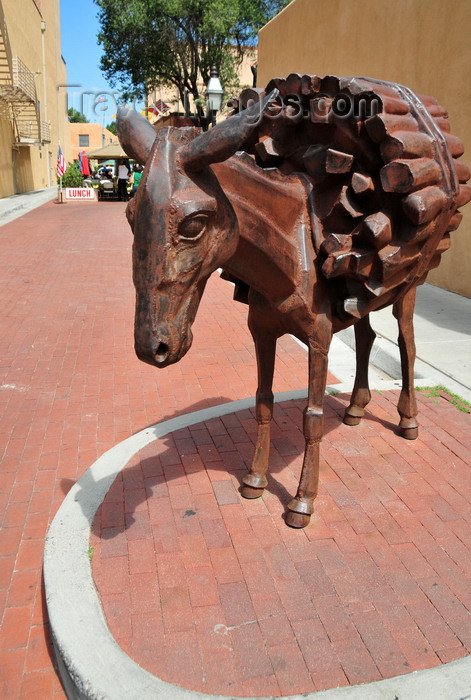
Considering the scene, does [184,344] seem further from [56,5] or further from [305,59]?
[56,5]

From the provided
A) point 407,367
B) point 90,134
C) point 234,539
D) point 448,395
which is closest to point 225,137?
point 234,539

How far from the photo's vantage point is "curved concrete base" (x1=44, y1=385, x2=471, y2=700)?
203 centimetres

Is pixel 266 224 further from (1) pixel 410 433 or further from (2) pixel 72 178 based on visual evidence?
(2) pixel 72 178

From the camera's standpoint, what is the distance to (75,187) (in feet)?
83.5

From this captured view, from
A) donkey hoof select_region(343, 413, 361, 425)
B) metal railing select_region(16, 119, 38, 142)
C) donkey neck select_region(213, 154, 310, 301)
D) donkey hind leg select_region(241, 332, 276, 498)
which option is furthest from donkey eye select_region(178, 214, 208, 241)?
metal railing select_region(16, 119, 38, 142)

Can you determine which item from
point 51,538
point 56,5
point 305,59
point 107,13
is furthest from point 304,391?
point 56,5

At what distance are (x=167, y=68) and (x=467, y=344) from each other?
100 feet

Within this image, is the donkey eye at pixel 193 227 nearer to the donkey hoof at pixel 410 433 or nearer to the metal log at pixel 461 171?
the metal log at pixel 461 171

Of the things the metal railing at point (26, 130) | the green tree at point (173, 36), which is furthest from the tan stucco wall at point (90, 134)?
the metal railing at point (26, 130)

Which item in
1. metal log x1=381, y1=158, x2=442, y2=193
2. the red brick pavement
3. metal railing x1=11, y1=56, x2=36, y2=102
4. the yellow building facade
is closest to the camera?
the red brick pavement

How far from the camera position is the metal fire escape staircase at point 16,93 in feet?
67.8

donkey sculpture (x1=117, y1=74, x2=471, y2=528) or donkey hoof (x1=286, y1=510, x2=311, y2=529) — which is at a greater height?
donkey sculpture (x1=117, y1=74, x2=471, y2=528)

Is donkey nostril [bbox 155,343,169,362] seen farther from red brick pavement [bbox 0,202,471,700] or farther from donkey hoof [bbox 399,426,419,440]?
donkey hoof [bbox 399,426,419,440]

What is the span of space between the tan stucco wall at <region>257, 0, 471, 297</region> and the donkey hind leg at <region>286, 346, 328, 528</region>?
20.2ft
